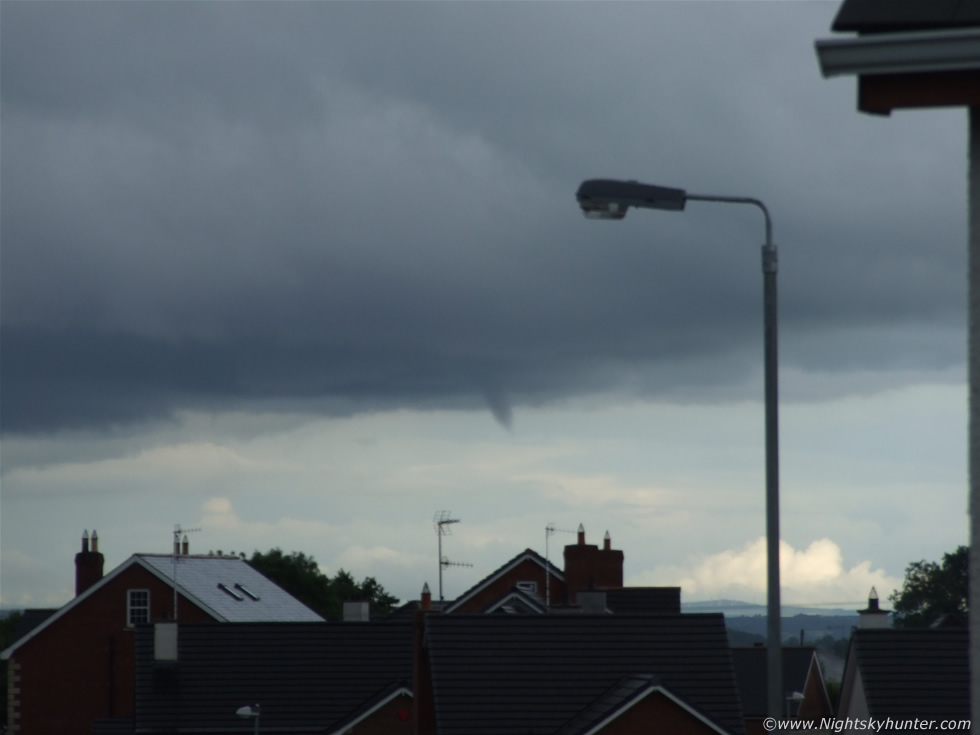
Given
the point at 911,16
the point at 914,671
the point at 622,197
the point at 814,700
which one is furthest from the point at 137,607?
the point at 911,16

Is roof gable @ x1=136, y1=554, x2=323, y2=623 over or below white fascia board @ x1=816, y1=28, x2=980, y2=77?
below

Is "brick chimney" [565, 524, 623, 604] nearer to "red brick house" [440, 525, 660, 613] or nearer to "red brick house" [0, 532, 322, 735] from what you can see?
"red brick house" [440, 525, 660, 613]

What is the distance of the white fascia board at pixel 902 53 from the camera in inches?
259

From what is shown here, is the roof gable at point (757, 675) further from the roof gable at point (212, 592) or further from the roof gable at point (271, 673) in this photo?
the roof gable at point (212, 592)

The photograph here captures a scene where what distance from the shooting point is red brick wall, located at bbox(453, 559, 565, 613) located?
6400cm

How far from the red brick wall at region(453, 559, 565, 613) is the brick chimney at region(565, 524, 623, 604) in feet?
23.9

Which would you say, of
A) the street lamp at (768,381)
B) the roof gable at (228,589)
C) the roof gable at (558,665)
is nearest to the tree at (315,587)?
the roof gable at (228,589)

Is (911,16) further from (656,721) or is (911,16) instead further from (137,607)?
(137,607)

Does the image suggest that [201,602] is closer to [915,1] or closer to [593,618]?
[593,618]

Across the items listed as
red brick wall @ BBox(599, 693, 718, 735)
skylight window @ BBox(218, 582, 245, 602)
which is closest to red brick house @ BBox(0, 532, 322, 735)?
skylight window @ BBox(218, 582, 245, 602)

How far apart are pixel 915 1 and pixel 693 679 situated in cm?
2640

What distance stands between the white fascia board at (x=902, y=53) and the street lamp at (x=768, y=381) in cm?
531

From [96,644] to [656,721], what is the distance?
3530cm

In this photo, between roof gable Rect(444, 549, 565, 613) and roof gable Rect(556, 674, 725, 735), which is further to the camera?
roof gable Rect(444, 549, 565, 613)
